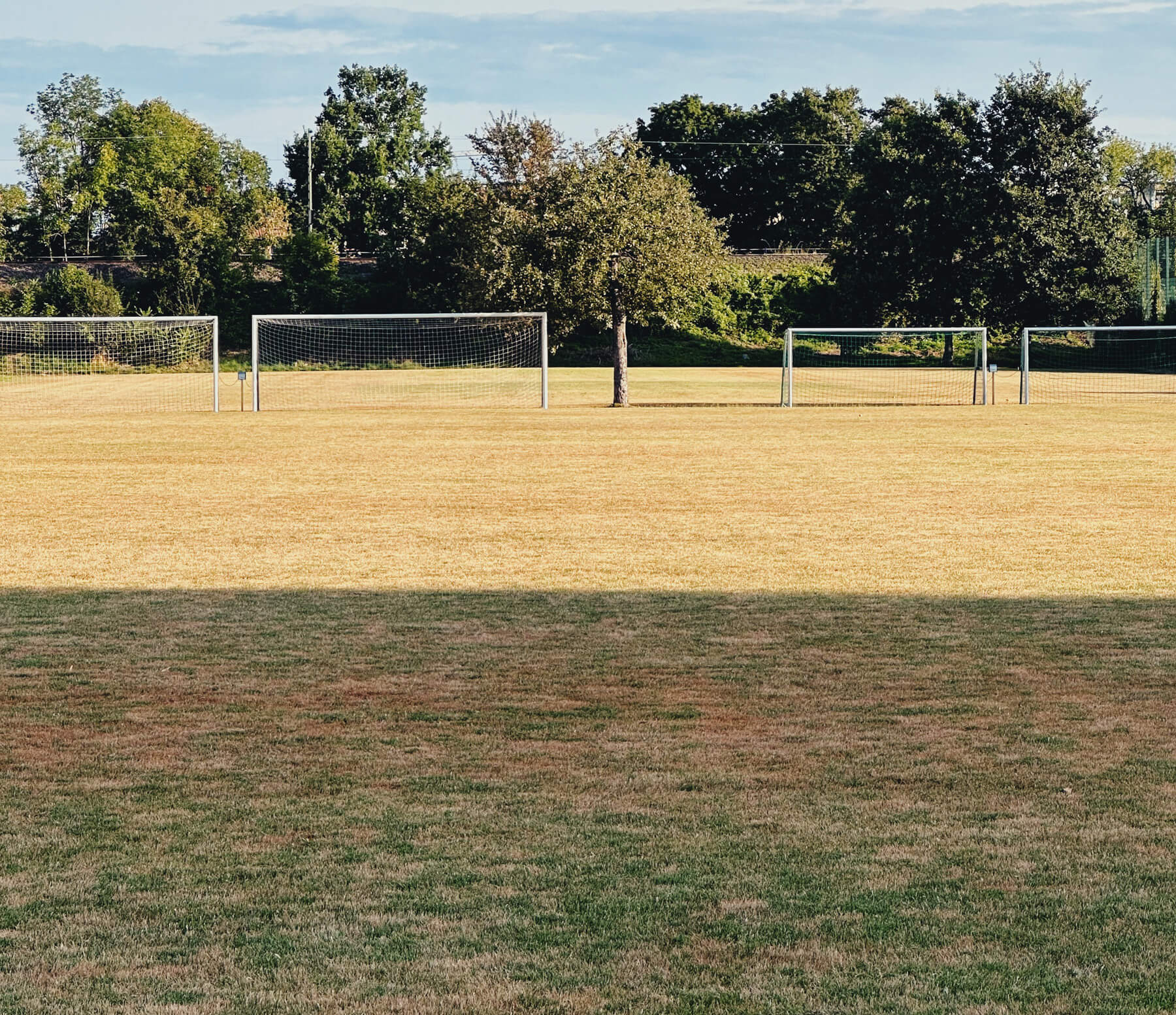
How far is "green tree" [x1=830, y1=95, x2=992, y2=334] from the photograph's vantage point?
205ft

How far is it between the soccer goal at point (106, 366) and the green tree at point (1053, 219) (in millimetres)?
31363

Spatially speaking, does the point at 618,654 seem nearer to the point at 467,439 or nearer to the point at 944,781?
the point at 944,781

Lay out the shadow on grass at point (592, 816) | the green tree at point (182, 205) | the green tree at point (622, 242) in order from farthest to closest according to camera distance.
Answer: the green tree at point (182, 205) → the green tree at point (622, 242) → the shadow on grass at point (592, 816)

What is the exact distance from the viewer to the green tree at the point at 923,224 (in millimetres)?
62594

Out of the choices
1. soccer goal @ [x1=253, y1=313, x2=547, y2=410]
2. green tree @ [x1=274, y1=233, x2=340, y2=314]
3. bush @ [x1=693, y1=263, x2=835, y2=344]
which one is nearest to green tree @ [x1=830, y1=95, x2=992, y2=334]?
bush @ [x1=693, y1=263, x2=835, y2=344]

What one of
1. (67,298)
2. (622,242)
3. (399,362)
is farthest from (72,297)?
(622,242)

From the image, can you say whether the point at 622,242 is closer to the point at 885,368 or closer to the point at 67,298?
the point at 885,368

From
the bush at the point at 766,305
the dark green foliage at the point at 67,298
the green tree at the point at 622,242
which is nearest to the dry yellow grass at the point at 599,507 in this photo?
the green tree at the point at 622,242

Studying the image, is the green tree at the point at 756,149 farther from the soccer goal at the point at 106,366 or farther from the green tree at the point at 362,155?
the soccer goal at the point at 106,366

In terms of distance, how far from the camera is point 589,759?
22.5ft

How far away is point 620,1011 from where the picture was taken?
3994 millimetres

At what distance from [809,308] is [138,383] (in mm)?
38359

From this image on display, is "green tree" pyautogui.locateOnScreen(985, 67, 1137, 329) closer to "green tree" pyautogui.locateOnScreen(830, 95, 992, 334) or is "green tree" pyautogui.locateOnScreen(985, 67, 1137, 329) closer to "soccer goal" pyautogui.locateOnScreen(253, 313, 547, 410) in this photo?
"green tree" pyautogui.locateOnScreen(830, 95, 992, 334)

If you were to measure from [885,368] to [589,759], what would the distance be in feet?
184
